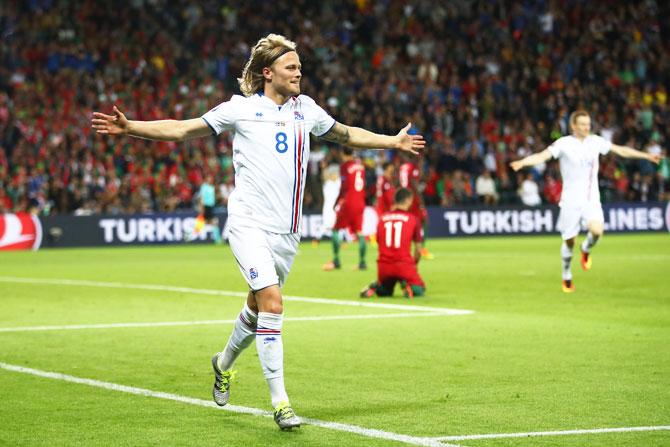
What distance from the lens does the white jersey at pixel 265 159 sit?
7.74 metres

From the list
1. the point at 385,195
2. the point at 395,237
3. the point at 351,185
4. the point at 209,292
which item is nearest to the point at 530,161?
the point at 395,237

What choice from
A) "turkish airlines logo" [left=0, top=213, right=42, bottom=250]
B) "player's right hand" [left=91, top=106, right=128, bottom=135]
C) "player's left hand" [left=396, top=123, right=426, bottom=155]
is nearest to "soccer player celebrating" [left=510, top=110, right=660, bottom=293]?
"player's left hand" [left=396, top=123, right=426, bottom=155]

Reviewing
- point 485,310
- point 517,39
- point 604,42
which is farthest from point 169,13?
point 485,310

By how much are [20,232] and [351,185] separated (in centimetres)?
1434

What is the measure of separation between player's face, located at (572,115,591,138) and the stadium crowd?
1896cm

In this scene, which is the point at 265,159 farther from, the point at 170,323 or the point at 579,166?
the point at 579,166

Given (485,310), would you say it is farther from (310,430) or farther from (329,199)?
(329,199)

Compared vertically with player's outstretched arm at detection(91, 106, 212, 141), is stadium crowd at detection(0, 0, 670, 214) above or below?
above

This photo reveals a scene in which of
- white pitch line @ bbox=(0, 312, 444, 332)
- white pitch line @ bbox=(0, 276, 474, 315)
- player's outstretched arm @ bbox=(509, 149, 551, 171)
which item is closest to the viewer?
white pitch line @ bbox=(0, 312, 444, 332)

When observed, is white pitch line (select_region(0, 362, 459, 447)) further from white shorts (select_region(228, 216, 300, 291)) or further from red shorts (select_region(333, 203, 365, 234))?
red shorts (select_region(333, 203, 365, 234))

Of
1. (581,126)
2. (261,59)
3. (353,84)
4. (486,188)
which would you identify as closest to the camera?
(261,59)

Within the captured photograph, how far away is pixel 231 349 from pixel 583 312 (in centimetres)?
740

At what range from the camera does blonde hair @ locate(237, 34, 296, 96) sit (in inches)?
305

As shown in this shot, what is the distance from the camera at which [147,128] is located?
7.38 m
